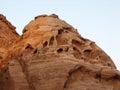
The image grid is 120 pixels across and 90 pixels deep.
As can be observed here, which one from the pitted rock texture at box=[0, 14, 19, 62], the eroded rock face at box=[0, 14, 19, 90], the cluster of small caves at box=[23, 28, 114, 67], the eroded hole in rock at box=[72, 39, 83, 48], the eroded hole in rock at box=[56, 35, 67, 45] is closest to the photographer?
the cluster of small caves at box=[23, 28, 114, 67]

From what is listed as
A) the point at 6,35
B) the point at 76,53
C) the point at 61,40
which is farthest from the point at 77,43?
the point at 6,35

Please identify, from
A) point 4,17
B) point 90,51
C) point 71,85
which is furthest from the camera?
point 4,17

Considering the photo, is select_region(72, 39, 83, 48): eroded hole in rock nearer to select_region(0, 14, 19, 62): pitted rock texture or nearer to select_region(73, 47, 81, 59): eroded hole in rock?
select_region(73, 47, 81, 59): eroded hole in rock

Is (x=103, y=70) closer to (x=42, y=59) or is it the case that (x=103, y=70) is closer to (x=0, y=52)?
(x=42, y=59)

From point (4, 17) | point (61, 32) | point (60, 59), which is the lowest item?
point (60, 59)

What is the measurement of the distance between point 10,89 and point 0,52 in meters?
8.13

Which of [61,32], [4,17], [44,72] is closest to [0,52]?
[4,17]

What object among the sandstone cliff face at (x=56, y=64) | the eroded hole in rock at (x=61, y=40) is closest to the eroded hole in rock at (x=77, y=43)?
the sandstone cliff face at (x=56, y=64)

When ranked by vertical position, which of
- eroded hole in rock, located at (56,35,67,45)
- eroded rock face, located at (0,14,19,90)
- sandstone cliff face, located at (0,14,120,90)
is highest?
eroded rock face, located at (0,14,19,90)

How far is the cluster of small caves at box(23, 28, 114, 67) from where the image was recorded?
25016 mm

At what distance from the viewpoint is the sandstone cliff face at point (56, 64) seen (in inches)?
934

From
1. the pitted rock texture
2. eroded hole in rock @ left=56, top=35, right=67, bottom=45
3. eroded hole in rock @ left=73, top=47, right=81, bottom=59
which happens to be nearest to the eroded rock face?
the pitted rock texture

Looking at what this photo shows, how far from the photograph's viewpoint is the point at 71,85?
77.6ft

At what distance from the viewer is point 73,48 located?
2566 cm
